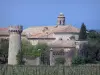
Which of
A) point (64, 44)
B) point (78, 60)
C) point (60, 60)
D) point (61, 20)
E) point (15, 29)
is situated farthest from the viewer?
point (61, 20)

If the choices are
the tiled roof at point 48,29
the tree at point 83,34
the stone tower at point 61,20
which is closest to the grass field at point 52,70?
the tree at point 83,34

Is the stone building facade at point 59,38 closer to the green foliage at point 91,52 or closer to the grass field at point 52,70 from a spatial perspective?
→ the green foliage at point 91,52

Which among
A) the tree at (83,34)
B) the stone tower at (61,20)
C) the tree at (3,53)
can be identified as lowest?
the tree at (3,53)

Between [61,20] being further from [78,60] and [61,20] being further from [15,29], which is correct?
[15,29]

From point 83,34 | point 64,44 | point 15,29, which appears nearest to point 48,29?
point 83,34

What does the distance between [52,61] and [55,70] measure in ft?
51.3

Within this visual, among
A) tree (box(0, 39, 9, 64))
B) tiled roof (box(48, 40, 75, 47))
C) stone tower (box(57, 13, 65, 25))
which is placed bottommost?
tree (box(0, 39, 9, 64))

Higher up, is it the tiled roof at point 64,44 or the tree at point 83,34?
the tree at point 83,34

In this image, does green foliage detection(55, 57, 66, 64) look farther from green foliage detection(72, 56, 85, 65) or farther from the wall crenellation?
the wall crenellation

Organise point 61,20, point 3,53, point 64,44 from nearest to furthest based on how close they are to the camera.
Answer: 1. point 3,53
2. point 64,44
3. point 61,20

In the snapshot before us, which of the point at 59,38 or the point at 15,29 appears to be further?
the point at 59,38

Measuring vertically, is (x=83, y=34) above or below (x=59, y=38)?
above

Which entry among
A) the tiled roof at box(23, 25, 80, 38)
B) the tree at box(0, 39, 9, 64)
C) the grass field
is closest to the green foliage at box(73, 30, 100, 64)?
the tree at box(0, 39, 9, 64)

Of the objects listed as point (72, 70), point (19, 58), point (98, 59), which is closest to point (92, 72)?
point (72, 70)
